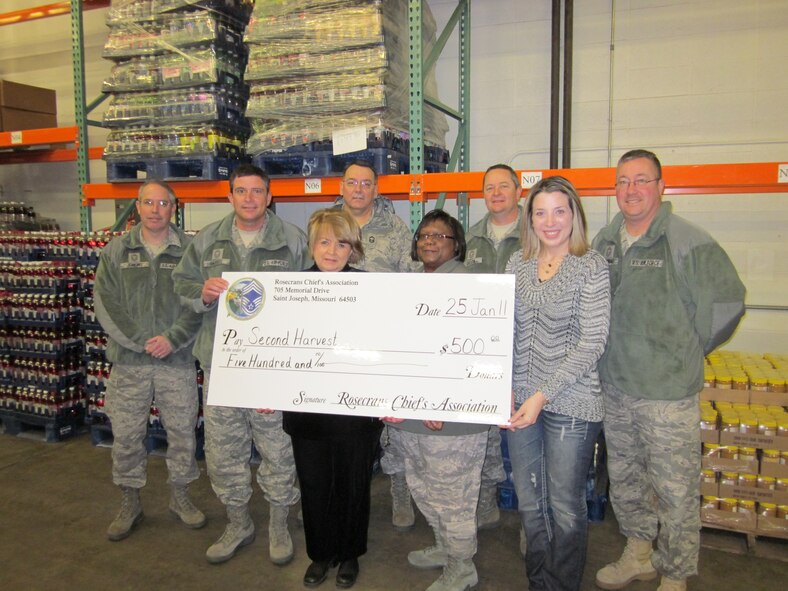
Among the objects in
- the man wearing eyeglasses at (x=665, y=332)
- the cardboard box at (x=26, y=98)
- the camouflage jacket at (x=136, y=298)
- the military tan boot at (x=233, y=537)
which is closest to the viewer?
the man wearing eyeglasses at (x=665, y=332)

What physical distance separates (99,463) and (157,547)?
61.2 inches

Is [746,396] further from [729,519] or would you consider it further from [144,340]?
[144,340]

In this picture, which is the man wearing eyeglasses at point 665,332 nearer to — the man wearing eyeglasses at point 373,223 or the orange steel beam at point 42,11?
the man wearing eyeglasses at point 373,223

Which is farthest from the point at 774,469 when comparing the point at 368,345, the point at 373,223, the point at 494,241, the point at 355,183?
the point at 355,183

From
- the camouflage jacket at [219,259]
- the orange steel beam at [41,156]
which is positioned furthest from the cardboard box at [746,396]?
the orange steel beam at [41,156]

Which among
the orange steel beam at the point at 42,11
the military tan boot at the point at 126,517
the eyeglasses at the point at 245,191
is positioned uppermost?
the orange steel beam at the point at 42,11

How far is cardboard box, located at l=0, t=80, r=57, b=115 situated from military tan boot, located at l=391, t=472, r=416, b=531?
18.7ft

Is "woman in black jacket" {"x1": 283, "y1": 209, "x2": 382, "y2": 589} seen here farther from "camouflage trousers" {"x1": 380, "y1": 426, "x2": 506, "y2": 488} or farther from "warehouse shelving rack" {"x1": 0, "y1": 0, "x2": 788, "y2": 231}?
"warehouse shelving rack" {"x1": 0, "y1": 0, "x2": 788, "y2": 231}

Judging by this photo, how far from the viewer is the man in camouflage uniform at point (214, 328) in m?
2.81

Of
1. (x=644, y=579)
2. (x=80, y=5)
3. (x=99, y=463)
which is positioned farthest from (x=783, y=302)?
(x=80, y=5)

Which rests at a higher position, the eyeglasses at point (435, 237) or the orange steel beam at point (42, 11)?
the orange steel beam at point (42, 11)

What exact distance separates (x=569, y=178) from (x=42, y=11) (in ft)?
20.7

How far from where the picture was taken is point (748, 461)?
3.06 meters

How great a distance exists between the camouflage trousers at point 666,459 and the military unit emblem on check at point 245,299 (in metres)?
1.70
